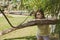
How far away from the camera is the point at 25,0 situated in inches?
203

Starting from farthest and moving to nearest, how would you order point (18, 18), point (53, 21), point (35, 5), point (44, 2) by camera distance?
point (18, 18)
point (35, 5)
point (44, 2)
point (53, 21)

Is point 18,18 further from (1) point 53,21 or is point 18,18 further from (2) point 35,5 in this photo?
(1) point 53,21

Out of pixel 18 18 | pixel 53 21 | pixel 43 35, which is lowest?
pixel 18 18

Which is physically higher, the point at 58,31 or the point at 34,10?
the point at 34,10

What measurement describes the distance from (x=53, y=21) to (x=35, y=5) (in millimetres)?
1146

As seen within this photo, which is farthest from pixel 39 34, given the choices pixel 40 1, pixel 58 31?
pixel 40 1

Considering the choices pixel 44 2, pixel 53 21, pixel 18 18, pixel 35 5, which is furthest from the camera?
pixel 18 18

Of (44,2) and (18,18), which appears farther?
(18,18)

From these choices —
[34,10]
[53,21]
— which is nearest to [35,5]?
[34,10]

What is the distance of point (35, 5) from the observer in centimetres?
526

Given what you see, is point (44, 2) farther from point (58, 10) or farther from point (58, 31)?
point (58, 31)

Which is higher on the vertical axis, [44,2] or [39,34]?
[44,2]

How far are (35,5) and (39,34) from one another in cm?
71

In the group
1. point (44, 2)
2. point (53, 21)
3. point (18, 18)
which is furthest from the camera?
point (18, 18)
